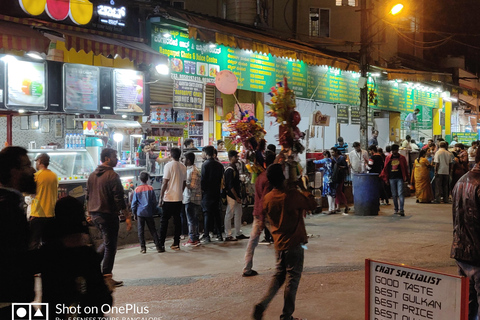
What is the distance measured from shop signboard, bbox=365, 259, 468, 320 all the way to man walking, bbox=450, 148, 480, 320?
0.98 meters

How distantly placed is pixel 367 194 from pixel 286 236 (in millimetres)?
9527

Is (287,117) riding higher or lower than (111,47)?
A: lower

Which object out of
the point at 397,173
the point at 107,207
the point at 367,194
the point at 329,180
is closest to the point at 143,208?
the point at 107,207

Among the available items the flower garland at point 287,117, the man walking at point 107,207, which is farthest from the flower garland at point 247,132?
the man walking at point 107,207

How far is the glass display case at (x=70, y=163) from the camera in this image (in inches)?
400

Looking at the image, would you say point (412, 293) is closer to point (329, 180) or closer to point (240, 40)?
point (240, 40)

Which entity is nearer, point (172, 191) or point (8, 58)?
point (8, 58)

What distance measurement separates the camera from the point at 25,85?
381 inches

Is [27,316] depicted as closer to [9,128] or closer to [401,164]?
[9,128]

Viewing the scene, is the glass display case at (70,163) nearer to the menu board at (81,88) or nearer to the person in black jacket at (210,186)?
the menu board at (81,88)

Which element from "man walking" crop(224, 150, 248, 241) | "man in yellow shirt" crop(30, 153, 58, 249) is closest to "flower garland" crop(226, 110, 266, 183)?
"man walking" crop(224, 150, 248, 241)

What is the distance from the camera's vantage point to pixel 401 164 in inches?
573

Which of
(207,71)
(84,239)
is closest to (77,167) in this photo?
(207,71)

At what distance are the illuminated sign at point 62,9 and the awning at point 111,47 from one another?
0.36 m
